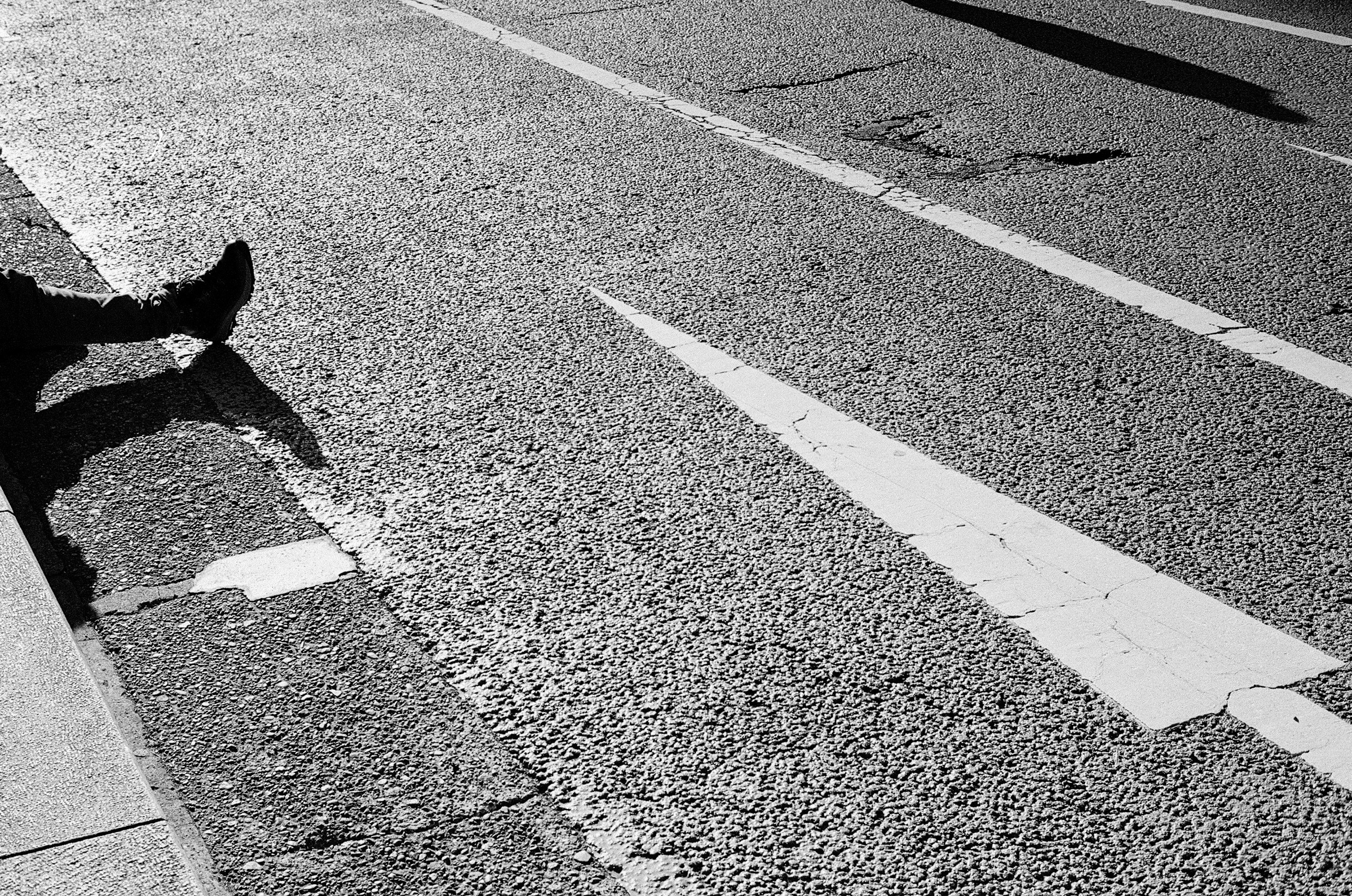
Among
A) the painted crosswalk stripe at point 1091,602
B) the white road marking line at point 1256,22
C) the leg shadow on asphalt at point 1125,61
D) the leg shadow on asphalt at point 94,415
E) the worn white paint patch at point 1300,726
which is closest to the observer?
the worn white paint patch at point 1300,726

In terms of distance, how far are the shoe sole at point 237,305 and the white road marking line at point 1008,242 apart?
2.58m

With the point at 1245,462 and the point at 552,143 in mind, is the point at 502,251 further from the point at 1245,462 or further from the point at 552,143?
the point at 1245,462

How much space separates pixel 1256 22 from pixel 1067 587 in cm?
670

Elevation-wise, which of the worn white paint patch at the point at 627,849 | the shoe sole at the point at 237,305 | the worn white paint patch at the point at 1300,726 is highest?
the shoe sole at the point at 237,305

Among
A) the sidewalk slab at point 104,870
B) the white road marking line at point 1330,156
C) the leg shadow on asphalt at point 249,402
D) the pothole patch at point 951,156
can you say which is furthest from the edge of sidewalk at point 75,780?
the white road marking line at point 1330,156

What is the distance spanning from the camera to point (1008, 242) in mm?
5168

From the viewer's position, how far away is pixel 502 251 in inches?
201

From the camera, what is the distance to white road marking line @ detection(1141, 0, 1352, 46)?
8086 mm

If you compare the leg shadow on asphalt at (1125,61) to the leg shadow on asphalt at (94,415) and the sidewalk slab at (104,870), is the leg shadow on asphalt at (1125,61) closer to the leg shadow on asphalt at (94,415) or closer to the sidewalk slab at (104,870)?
the leg shadow on asphalt at (94,415)

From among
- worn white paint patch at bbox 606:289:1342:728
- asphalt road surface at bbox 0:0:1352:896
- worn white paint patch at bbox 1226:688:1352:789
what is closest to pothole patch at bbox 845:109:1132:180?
asphalt road surface at bbox 0:0:1352:896

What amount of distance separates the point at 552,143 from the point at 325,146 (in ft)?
3.44

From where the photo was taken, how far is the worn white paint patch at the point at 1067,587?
112 inches

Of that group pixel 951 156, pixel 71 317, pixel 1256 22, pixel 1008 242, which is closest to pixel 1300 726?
pixel 1008 242

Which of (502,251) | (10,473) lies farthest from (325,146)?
(10,473)
